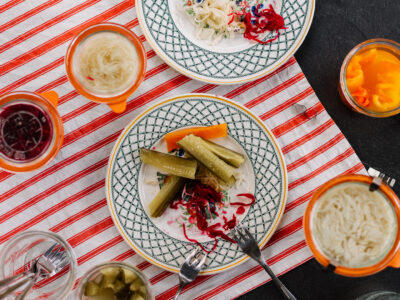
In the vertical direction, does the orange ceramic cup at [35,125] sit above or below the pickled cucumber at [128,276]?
above

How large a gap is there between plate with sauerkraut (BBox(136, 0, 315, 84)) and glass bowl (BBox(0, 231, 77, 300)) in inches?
35.6

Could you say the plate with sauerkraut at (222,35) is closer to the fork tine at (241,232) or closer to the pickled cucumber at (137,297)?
the fork tine at (241,232)

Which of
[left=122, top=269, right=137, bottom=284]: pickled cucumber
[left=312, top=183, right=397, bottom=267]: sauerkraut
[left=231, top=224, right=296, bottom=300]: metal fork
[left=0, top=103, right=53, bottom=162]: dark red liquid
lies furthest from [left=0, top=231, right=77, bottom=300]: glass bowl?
[left=312, top=183, right=397, bottom=267]: sauerkraut

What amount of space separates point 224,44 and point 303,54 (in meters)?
0.37

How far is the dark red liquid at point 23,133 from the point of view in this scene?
1697 millimetres

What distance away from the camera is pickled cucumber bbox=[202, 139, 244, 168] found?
1824 millimetres

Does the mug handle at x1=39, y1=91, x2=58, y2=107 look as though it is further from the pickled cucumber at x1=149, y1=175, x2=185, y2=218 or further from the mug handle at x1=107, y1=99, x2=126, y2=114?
the pickled cucumber at x1=149, y1=175, x2=185, y2=218

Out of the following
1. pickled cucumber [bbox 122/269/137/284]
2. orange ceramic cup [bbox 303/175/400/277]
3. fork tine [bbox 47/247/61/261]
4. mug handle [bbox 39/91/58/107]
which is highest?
mug handle [bbox 39/91/58/107]

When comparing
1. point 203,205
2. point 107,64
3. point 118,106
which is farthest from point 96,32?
point 203,205

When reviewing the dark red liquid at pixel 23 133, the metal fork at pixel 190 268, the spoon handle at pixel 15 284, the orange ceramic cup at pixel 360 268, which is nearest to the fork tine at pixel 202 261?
the metal fork at pixel 190 268

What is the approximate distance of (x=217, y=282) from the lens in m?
1.88

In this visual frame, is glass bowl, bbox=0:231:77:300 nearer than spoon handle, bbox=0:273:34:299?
No

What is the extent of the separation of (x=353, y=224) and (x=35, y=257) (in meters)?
1.34

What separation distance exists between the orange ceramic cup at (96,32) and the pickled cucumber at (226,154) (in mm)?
386
